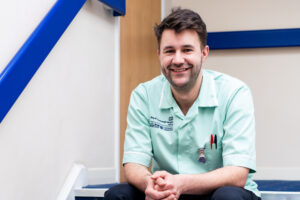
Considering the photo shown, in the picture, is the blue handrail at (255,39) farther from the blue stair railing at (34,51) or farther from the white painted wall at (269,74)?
the blue stair railing at (34,51)

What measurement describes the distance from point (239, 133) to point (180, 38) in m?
0.40

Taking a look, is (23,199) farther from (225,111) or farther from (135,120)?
(225,111)

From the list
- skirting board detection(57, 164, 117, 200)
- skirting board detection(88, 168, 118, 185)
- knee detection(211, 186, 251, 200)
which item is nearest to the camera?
knee detection(211, 186, 251, 200)

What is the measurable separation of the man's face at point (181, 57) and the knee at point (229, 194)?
0.44 m

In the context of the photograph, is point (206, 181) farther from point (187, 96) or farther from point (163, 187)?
point (187, 96)

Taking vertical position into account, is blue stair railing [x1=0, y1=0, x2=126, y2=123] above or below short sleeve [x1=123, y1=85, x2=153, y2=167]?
above

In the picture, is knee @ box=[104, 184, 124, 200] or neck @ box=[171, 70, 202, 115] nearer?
knee @ box=[104, 184, 124, 200]

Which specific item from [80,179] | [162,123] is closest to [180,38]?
[162,123]

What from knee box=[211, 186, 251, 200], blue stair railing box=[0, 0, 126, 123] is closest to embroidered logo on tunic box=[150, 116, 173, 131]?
knee box=[211, 186, 251, 200]

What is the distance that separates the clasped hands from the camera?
4.52 feet

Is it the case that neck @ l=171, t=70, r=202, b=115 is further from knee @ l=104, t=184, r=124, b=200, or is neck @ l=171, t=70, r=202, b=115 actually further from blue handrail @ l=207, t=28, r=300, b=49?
blue handrail @ l=207, t=28, r=300, b=49

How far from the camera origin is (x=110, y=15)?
101 inches

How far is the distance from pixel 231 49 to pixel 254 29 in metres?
0.22

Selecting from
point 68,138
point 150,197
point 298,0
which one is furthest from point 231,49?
point 150,197
